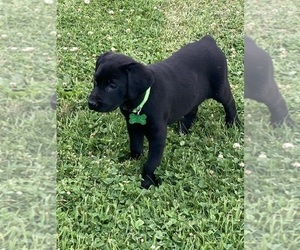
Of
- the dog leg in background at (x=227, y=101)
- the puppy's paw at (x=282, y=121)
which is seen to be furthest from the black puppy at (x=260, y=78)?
the dog leg in background at (x=227, y=101)

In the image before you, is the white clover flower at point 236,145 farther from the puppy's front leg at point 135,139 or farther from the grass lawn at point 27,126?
the grass lawn at point 27,126

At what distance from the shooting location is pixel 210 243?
2.71 meters

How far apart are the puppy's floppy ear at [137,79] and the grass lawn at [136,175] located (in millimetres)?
519

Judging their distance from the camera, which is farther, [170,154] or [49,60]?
[170,154]

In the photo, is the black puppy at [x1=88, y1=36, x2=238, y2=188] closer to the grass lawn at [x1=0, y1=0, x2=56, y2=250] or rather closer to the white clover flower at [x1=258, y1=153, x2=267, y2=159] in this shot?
the grass lawn at [x1=0, y1=0, x2=56, y2=250]

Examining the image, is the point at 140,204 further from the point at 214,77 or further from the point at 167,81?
the point at 214,77

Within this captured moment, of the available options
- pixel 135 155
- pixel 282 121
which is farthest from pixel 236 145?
pixel 282 121

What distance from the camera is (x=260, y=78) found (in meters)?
2.29

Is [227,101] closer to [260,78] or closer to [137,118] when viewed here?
[137,118]

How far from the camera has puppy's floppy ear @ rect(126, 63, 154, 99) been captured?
9.47ft

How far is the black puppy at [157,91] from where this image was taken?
Answer: 9.53ft

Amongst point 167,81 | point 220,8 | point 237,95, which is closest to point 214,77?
point 167,81

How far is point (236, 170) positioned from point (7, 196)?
4.16 feet

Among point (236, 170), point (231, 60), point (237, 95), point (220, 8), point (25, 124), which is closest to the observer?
point (25, 124)
